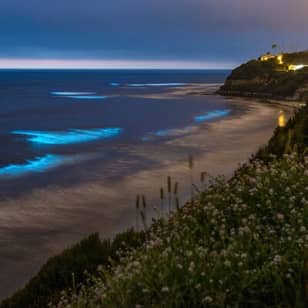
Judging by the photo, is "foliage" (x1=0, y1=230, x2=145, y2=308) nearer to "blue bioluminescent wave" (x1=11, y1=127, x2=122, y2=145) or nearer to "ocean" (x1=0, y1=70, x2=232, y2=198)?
"ocean" (x1=0, y1=70, x2=232, y2=198)

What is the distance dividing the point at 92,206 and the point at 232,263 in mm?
14734

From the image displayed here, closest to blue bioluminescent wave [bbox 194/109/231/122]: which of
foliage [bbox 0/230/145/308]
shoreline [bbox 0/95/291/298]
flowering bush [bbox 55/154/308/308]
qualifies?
shoreline [bbox 0/95/291/298]

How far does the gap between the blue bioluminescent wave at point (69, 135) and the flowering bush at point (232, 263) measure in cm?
3337

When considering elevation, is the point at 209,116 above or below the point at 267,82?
below

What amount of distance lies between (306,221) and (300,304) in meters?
1.43

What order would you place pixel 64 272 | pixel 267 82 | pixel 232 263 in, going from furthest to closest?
pixel 267 82
pixel 64 272
pixel 232 263

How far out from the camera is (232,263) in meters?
4.77

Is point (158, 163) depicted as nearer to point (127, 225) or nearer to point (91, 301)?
point (127, 225)

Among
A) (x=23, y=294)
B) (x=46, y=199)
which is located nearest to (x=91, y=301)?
(x=23, y=294)

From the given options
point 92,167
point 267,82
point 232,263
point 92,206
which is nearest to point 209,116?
point 92,167

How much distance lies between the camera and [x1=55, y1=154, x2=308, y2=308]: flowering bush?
4.46m

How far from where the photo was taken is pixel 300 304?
4.16 metres

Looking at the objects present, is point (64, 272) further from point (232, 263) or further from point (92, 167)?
point (92, 167)

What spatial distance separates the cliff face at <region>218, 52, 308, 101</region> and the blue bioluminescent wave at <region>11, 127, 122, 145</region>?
121ft
